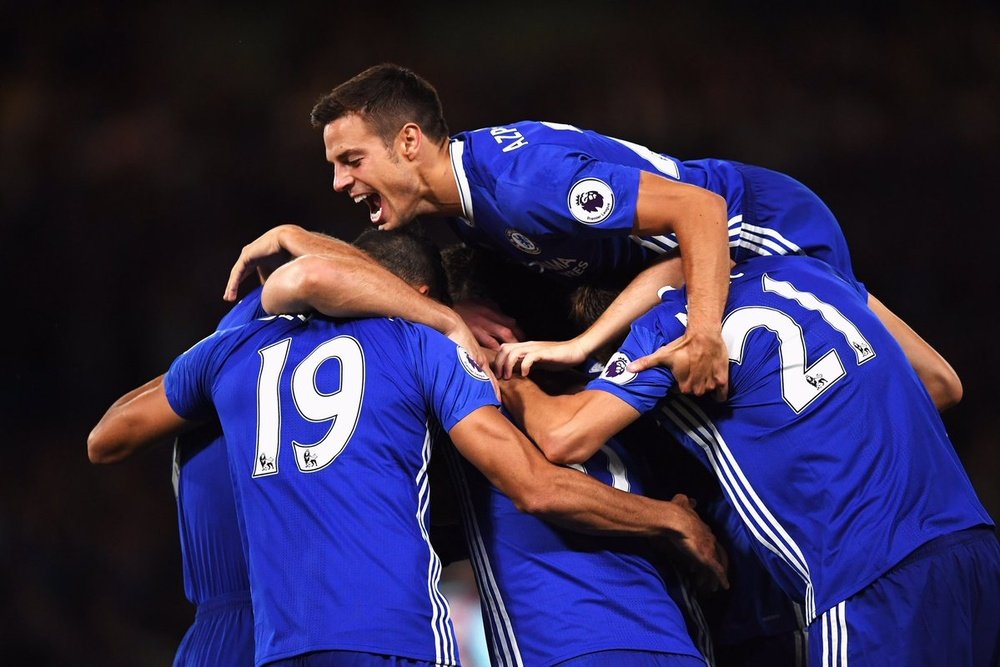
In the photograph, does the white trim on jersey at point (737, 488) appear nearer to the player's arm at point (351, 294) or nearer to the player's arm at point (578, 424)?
the player's arm at point (578, 424)

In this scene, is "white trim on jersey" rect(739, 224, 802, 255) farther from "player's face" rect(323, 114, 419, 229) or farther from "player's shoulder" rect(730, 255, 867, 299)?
"player's face" rect(323, 114, 419, 229)

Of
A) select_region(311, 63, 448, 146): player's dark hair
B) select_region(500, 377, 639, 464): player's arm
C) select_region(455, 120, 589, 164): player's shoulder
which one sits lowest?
select_region(500, 377, 639, 464): player's arm

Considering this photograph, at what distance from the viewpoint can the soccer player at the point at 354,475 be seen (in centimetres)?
251

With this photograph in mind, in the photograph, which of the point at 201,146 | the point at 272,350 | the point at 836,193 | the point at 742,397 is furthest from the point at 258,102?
the point at 742,397

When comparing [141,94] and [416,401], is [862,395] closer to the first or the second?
[416,401]

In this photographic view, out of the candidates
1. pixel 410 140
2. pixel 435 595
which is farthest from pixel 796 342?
pixel 410 140

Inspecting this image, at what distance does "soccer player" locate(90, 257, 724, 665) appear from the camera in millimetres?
2514

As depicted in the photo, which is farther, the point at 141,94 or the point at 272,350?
the point at 141,94

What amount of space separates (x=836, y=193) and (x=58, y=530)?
492cm

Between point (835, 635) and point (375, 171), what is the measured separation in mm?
1855

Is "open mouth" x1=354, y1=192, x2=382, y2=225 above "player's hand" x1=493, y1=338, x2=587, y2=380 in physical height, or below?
above

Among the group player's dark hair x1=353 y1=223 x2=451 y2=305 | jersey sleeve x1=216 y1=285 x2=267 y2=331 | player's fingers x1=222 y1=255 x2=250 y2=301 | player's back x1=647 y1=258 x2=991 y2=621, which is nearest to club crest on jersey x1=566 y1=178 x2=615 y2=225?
player's back x1=647 y1=258 x2=991 y2=621

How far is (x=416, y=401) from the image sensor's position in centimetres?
271

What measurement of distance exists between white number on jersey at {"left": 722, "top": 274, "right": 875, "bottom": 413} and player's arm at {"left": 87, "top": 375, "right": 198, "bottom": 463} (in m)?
1.47
